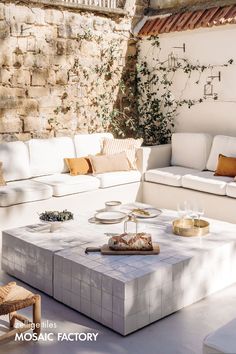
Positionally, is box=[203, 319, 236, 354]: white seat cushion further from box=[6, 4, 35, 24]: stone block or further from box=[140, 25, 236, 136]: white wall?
box=[6, 4, 35, 24]: stone block

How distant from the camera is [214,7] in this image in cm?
693

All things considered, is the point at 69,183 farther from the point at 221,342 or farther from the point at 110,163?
the point at 221,342

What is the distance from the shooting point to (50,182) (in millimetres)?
5734

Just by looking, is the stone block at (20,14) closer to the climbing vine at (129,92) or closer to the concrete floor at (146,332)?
the climbing vine at (129,92)

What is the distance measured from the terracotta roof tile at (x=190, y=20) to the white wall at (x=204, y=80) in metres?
0.13

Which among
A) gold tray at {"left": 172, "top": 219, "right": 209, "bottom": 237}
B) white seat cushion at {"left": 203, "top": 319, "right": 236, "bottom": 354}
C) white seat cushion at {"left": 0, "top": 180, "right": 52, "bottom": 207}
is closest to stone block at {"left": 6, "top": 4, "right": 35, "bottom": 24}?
white seat cushion at {"left": 0, "top": 180, "right": 52, "bottom": 207}

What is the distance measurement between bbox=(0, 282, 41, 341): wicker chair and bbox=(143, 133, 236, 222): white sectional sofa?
8.86 ft

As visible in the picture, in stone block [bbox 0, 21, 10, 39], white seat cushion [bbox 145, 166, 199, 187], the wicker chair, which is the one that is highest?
stone block [bbox 0, 21, 10, 39]

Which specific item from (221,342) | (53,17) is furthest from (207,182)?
(221,342)

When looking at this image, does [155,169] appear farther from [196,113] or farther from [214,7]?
[214,7]

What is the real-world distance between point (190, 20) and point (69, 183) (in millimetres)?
3175

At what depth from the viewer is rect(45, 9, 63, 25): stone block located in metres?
6.71

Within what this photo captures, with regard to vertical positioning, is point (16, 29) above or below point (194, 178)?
above

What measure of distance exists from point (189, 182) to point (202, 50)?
7.38ft
